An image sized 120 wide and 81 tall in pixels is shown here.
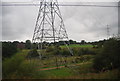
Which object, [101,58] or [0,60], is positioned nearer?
[0,60]

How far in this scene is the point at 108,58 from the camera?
7.23m

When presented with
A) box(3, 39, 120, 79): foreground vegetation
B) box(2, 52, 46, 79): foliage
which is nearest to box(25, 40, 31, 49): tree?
box(3, 39, 120, 79): foreground vegetation

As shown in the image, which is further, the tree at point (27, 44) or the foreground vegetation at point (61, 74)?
the tree at point (27, 44)

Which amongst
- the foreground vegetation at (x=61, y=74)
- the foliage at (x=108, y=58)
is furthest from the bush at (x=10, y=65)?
the foliage at (x=108, y=58)

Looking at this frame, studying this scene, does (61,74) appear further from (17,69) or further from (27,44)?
(27,44)

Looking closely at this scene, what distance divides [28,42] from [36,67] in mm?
2090

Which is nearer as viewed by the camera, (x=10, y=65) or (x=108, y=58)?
(x=10, y=65)

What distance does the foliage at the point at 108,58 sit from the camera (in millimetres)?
6941

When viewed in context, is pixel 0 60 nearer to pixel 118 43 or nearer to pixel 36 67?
pixel 36 67

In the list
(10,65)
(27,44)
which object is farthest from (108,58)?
(10,65)

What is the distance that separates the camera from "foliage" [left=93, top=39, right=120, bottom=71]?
694 centimetres

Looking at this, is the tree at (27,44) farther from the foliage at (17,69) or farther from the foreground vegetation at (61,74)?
the foliage at (17,69)

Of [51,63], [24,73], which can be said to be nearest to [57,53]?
[51,63]

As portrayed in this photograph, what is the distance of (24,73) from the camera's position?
6.34 meters
